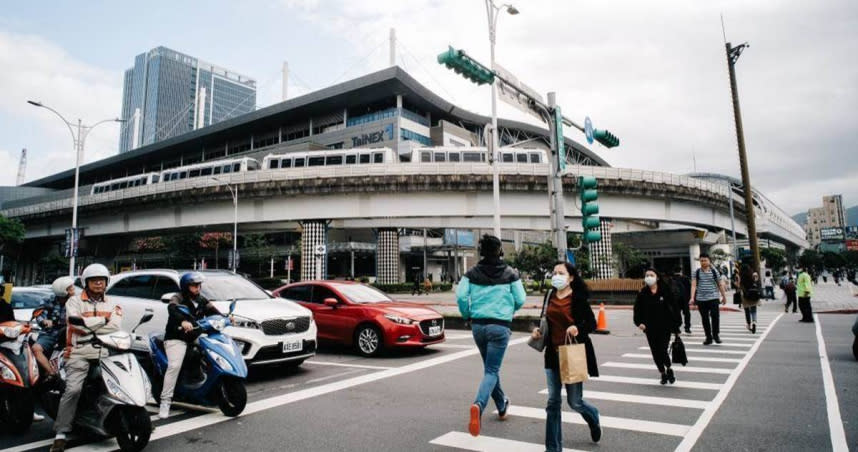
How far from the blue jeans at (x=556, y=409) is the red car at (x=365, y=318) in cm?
555

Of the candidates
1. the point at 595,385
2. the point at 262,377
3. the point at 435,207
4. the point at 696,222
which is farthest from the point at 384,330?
the point at 696,222

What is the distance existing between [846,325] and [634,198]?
15778 mm

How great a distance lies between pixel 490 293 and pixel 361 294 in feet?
20.8

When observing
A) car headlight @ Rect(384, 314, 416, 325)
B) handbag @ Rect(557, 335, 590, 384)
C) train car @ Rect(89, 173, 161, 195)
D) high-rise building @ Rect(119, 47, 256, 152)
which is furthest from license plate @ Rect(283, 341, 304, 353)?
high-rise building @ Rect(119, 47, 256, 152)

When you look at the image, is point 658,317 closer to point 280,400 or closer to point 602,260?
point 280,400

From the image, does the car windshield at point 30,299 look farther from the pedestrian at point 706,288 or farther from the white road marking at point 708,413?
the pedestrian at point 706,288

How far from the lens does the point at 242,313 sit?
763 cm

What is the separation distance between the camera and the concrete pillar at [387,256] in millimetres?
48000

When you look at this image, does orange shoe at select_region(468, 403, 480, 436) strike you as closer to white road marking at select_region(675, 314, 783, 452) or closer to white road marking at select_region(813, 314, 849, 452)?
white road marking at select_region(675, 314, 783, 452)

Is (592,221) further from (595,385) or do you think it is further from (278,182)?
(278,182)

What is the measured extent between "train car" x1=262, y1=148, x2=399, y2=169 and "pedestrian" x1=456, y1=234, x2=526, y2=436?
2902cm

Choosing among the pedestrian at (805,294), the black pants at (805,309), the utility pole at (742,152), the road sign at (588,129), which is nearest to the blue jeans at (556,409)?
the road sign at (588,129)

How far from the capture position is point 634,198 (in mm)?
29766

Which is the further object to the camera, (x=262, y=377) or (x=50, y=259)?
(x=50, y=259)
